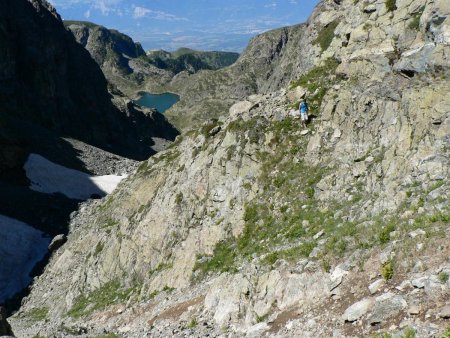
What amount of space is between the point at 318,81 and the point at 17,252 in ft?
148

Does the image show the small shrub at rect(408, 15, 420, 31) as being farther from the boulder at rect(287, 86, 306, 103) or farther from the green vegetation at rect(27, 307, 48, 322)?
the green vegetation at rect(27, 307, 48, 322)

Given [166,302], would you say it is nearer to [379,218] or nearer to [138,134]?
[379,218]

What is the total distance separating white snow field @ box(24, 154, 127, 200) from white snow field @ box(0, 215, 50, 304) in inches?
674

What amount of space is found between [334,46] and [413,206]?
18591 mm

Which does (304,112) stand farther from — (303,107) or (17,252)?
(17,252)

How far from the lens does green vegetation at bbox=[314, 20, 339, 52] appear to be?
34650 millimetres

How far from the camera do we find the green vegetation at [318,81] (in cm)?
2706

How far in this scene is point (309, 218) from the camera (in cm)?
2095

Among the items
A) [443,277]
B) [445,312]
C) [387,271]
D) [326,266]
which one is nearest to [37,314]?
[326,266]

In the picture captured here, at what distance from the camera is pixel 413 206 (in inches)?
634

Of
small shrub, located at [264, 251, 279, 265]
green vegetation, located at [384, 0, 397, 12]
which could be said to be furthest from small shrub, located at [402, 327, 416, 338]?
green vegetation, located at [384, 0, 397, 12]

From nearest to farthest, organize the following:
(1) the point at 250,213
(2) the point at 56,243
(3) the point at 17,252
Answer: (1) the point at 250,213
(2) the point at 56,243
(3) the point at 17,252

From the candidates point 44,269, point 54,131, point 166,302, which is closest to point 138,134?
point 54,131

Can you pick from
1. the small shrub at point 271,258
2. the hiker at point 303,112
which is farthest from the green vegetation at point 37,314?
the hiker at point 303,112
